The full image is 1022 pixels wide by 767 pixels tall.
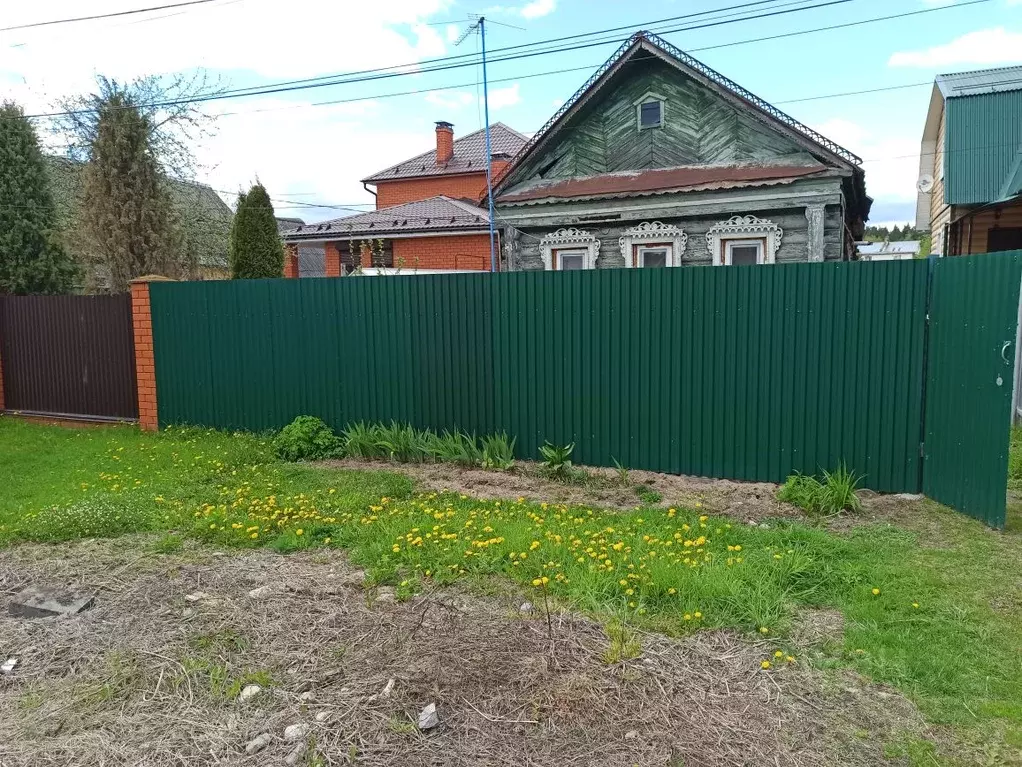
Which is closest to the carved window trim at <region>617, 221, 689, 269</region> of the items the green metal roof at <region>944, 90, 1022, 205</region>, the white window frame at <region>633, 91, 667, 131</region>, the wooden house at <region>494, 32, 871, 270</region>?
the wooden house at <region>494, 32, 871, 270</region>

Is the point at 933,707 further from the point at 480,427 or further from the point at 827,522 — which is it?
the point at 480,427

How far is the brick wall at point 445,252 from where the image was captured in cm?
1956

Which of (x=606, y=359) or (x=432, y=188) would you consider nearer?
(x=606, y=359)

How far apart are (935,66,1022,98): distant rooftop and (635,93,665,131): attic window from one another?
16.0ft

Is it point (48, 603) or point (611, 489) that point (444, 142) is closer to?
point (611, 489)

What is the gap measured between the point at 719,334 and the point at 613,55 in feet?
25.7

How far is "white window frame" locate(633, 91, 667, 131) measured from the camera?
12.6 metres

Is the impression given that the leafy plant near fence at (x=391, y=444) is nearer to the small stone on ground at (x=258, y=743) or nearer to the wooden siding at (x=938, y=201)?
the small stone on ground at (x=258, y=743)

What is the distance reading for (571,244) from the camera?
13.0m

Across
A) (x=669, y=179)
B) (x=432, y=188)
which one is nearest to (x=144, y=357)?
(x=669, y=179)

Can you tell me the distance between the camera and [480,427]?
7.71 m

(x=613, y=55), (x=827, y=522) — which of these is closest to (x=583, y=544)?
(x=827, y=522)

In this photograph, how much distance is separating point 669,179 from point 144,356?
27.7 feet

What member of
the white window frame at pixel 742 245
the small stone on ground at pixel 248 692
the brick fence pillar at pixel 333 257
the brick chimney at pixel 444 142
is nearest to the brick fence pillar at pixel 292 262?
the brick fence pillar at pixel 333 257
